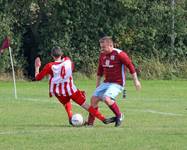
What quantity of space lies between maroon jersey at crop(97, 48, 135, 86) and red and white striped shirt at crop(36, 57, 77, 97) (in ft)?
2.63

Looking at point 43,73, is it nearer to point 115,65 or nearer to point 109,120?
point 115,65

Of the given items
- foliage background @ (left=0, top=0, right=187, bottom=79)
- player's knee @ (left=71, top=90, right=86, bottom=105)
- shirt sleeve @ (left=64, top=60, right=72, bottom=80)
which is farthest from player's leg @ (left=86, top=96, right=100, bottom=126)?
foliage background @ (left=0, top=0, right=187, bottom=79)

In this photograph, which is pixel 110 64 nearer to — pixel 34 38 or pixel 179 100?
pixel 179 100

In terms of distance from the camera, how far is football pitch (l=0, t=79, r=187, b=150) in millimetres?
11297

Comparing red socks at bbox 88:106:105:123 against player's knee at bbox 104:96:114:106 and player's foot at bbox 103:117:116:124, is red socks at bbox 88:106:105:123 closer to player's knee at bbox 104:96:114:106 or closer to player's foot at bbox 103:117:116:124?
player's foot at bbox 103:117:116:124

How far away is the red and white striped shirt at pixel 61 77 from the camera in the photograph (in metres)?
Answer: 15.1

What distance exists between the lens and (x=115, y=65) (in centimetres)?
1461

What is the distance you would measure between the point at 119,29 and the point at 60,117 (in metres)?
23.7

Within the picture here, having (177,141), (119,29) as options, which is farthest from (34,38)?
(177,141)

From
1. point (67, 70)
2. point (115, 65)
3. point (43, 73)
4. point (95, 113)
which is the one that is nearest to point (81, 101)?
point (95, 113)

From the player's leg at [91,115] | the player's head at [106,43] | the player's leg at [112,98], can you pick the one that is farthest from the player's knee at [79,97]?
the player's head at [106,43]

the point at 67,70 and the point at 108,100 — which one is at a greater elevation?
the point at 67,70

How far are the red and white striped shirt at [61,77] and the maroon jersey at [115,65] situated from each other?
0.80 m

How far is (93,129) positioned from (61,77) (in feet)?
5.87
